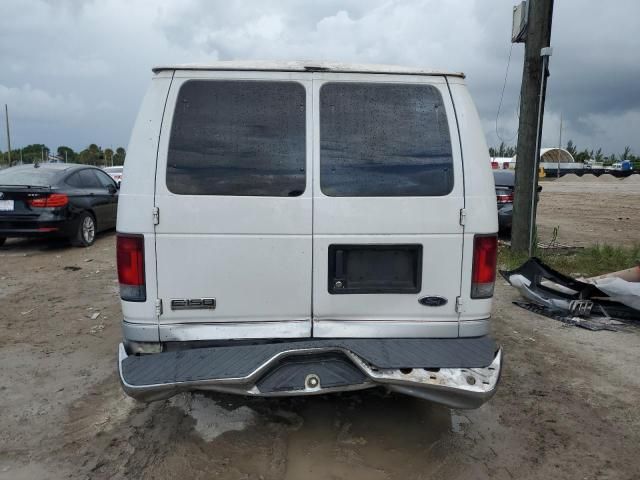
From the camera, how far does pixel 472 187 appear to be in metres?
3.03

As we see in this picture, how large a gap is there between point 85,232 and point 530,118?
7.86m

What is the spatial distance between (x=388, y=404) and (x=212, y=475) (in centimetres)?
143

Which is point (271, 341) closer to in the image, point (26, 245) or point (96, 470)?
point (96, 470)

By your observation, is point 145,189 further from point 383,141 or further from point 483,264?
point 483,264

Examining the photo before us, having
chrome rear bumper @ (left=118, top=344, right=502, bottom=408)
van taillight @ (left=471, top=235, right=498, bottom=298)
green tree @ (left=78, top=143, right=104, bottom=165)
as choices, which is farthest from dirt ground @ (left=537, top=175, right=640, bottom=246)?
green tree @ (left=78, top=143, right=104, bottom=165)

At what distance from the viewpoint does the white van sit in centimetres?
294

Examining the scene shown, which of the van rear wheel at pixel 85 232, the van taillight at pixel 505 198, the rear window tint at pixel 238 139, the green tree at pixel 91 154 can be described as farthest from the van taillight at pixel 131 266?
the green tree at pixel 91 154

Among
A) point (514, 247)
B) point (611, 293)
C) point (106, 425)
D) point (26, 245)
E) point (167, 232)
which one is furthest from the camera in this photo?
point (26, 245)

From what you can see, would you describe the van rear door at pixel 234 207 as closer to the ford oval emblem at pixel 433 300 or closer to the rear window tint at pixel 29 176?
the ford oval emblem at pixel 433 300

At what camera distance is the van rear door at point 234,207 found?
2.95 m

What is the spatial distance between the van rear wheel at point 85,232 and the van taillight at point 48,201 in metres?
0.60

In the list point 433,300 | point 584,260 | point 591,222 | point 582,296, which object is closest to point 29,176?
point 433,300

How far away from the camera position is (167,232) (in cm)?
293

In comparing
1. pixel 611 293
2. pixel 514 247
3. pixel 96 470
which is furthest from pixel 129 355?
pixel 514 247
